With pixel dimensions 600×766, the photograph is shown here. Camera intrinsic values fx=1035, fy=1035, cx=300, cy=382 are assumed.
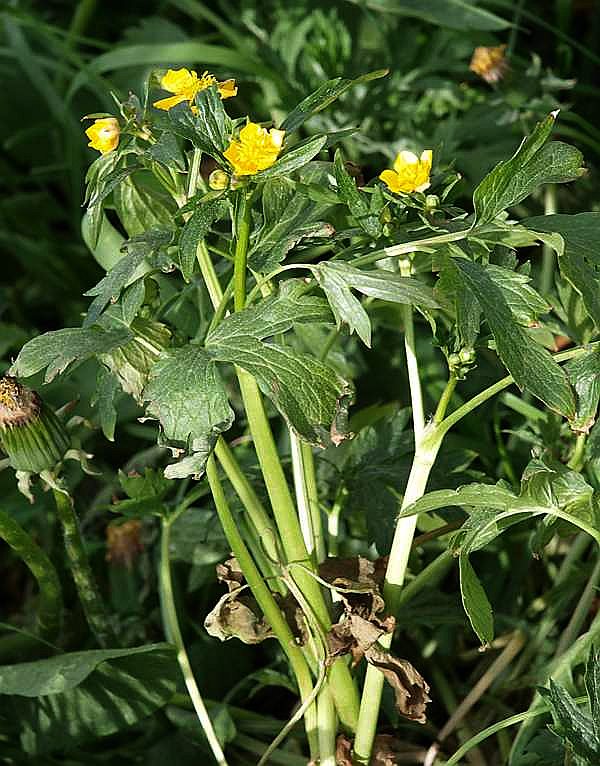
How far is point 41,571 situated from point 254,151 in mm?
460

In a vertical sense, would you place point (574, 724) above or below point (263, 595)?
below

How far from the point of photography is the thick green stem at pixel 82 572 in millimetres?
899

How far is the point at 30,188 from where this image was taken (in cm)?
188

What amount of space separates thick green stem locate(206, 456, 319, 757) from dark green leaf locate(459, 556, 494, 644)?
153 millimetres

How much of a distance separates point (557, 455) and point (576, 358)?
22 centimetres

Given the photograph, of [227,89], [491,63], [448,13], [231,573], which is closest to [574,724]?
[231,573]

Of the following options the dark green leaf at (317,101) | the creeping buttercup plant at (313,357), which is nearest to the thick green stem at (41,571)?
the creeping buttercup plant at (313,357)

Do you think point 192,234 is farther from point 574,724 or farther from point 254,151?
point 574,724

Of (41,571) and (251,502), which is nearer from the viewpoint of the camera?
(251,502)

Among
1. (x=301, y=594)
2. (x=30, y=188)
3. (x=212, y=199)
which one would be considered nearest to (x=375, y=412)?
(x=301, y=594)

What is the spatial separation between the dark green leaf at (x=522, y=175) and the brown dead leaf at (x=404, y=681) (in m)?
0.32

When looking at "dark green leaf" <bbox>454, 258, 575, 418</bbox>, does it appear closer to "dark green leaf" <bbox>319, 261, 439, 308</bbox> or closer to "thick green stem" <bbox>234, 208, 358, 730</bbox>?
"dark green leaf" <bbox>319, 261, 439, 308</bbox>

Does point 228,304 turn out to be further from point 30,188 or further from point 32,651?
point 30,188

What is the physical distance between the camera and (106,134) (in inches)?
27.9
